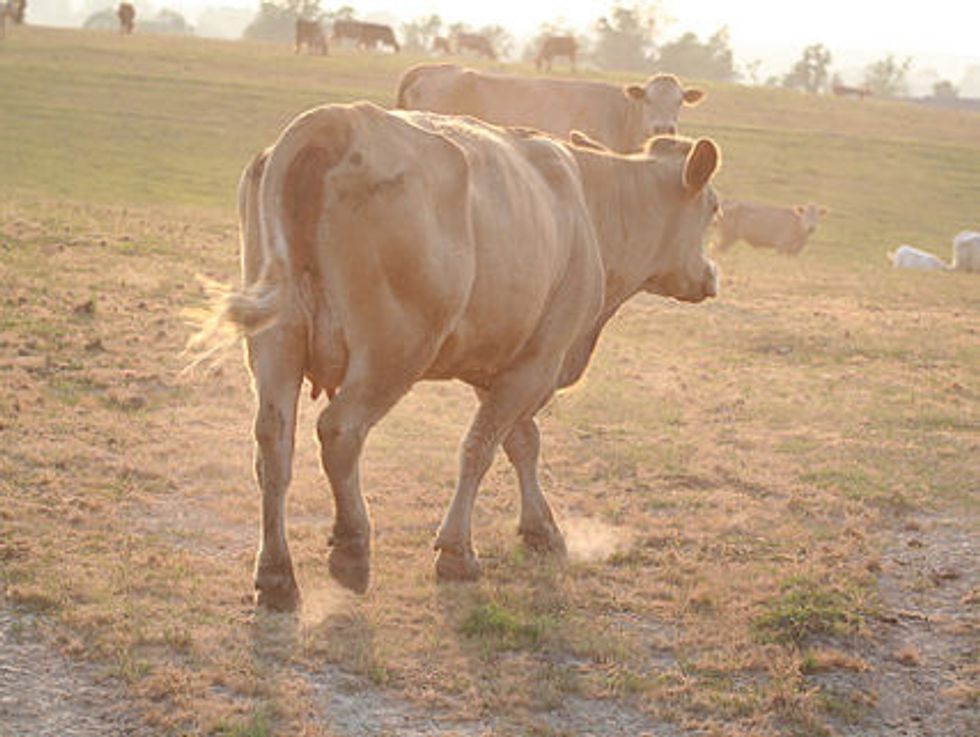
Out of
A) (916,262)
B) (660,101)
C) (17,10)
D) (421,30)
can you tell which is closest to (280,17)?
(421,30)

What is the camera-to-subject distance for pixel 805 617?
6055 mm

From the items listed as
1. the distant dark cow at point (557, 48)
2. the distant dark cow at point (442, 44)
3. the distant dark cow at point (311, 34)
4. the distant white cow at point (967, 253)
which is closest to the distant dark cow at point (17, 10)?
the distant dark cow at point (311, 34)

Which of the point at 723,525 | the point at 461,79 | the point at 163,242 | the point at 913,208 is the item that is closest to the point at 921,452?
the point at 723,525

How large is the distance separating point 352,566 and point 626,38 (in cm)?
10318

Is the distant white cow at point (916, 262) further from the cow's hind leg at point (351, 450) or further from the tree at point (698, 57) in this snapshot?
the tree at point (698, 57)

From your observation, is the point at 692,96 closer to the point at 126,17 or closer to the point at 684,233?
the point at 684,233

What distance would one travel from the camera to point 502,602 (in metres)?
6.13

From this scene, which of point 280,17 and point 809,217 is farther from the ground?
point 280,17

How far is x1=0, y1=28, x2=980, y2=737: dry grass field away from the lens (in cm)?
514

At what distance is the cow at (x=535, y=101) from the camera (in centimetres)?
1900

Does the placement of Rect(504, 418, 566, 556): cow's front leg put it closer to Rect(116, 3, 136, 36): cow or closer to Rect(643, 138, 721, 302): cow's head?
Rect(643, 138, 721, 302): cow's head

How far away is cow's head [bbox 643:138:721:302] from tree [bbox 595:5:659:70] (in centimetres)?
9711

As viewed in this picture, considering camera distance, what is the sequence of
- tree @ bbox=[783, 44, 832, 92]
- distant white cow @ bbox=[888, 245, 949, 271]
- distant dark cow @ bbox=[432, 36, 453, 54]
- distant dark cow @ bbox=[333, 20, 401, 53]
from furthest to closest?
tree @ bbox=[783, 44, 832, 92]
distant dark cow @ bbox=[432, 36, 453, 54]
distant dark cow @ bbox=[333, 20, 401, 53]
distant white cow @ bbox=[888, 245, 949, 271]

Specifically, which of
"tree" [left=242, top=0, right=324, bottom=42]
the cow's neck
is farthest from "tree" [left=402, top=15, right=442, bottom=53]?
the cow's neck
